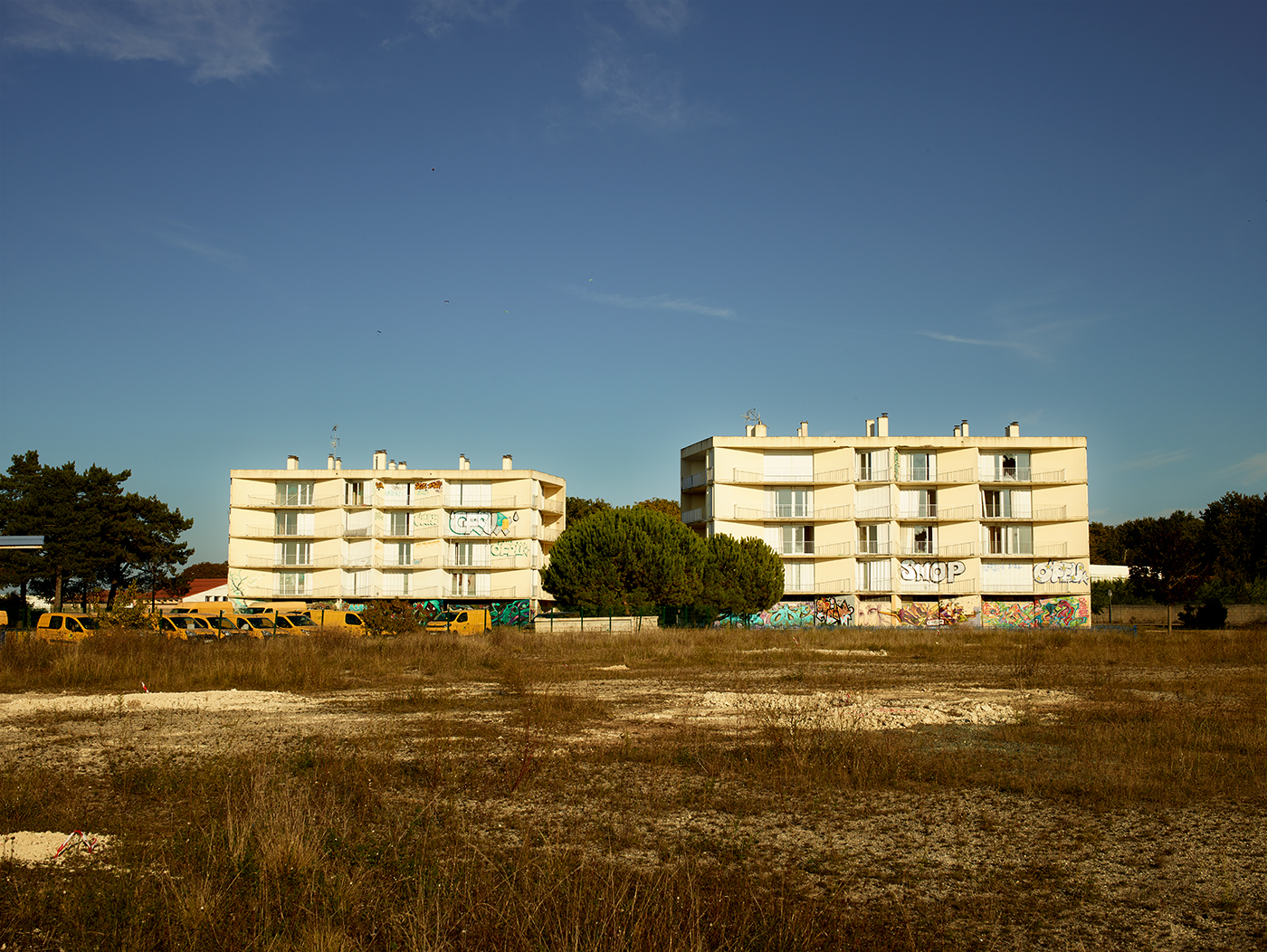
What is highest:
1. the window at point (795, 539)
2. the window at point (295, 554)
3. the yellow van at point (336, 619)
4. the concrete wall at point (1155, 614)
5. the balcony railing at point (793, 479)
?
the balcony railing at point (793, 479)

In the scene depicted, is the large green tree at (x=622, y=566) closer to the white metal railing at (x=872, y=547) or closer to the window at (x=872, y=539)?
the white metal railing at (x=872, y=547)

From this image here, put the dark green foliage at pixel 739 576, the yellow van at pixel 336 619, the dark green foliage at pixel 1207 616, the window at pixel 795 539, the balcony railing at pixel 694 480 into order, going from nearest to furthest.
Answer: the yellow van at pixel 336 619 < the dark green foliage at pixel 1207 616 < the dark green foliage at pixel 739 576 < the window at pixel 795 539 < the balcony railing at pixel 694 480

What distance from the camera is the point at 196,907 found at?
17.9 feet

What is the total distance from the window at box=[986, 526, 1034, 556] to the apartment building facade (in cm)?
6

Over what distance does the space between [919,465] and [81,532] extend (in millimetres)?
58800

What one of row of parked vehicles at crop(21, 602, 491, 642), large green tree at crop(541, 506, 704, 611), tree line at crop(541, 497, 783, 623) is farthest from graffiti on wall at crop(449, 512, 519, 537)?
row of parked vehicles at crop(21, 602, 491, 642)

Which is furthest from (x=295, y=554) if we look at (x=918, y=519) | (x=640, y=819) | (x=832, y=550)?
(x=640, y=819)

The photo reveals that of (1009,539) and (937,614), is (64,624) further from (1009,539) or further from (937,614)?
(1009,539)

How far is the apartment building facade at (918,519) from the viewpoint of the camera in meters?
64.6

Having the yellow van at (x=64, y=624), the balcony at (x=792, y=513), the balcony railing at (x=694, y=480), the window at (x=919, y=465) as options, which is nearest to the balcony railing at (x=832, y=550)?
the balcony at (x=792, y=513)

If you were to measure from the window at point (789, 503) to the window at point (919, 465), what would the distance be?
700 centimetres

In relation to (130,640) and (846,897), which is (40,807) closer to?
(846,897)

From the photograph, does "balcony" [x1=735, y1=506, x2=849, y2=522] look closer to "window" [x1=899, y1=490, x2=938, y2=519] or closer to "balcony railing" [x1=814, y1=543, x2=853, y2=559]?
"balcony railing" [x1=814, y1=543, x2=853, y2=559]

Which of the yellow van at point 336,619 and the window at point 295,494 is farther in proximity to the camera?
the window at point 295,494
